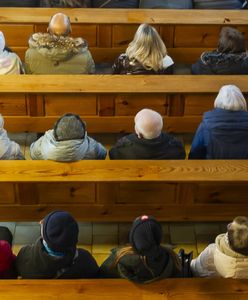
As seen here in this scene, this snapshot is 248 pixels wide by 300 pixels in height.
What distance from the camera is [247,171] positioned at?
136 inches

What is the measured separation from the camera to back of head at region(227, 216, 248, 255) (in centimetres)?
284

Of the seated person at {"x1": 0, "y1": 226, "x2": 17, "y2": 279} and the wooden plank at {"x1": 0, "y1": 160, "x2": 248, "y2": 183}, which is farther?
the wooden plank at {"x1": 0, "y1": 160, "x2": 248, "y2": 183}

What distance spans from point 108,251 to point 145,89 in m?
1.19

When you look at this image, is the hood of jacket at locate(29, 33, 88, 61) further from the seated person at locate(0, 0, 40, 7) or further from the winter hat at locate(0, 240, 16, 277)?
the winter hat at locate(0, 240, 16, 277)

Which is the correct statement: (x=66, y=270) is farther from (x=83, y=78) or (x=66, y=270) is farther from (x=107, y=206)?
(x=83, y=78)

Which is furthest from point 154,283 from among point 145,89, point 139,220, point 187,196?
point 145,89

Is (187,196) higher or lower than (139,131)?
lower

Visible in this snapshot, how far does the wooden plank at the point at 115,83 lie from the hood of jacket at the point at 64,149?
727 millimetres

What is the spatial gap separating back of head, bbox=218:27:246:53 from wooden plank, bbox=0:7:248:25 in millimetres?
631

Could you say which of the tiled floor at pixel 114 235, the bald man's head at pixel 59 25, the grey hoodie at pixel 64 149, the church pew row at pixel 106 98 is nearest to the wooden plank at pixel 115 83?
the church pew row at pixel 106 98

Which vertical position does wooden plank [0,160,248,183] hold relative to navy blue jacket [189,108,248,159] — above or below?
below

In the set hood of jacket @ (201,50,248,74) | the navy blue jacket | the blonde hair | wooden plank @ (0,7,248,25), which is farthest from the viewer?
wooden plank @ (0,7,248,25)

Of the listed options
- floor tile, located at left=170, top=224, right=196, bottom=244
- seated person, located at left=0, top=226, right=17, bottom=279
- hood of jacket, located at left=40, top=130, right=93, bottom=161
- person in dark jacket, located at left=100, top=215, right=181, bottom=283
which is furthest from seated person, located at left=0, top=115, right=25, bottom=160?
floor tile, located at left=170, top=224, right=196, bottom=244

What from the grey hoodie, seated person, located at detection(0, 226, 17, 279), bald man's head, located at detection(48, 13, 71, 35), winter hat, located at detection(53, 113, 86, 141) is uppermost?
bald man's head, located at detection(48, 13, 71, 35)
